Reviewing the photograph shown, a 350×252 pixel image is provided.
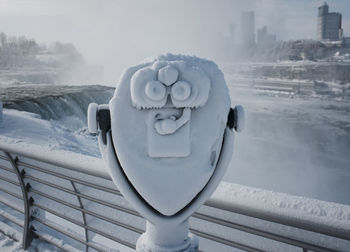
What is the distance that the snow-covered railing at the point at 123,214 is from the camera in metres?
0.81

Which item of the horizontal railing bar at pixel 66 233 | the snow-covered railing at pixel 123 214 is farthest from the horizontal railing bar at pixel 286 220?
the horizontal railing bar at pixel 66 233

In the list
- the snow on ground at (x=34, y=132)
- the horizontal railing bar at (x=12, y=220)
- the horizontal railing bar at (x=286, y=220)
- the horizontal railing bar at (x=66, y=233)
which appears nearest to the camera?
the horizontal railing bar at (x=286, y=220)

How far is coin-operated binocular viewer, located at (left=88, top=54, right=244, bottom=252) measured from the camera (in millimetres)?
778

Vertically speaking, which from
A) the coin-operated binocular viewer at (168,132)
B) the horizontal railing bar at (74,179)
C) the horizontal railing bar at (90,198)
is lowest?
the horizontal railing bar at (90,198)

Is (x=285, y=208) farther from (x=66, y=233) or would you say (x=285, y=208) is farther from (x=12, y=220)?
(x=12, y=220)

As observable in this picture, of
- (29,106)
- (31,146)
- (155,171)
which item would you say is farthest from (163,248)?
(29,106)

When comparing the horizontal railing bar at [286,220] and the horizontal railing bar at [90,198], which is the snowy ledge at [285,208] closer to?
the horizontal railing bar at [286,220]

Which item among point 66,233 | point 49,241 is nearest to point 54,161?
point 66,233

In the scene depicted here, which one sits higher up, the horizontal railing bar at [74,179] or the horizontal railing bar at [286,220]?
the horizontal railing bar at [286,220]

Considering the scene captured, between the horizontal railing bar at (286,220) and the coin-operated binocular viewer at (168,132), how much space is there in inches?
2.8

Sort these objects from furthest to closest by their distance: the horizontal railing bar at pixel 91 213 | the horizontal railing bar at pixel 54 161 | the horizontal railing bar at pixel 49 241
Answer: the horizontal railing bar at pixel 49 241, the horizontal railing bar at pixel 91 213, the horizontal railing bar at pixel 54 161

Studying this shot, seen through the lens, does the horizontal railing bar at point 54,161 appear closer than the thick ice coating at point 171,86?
No

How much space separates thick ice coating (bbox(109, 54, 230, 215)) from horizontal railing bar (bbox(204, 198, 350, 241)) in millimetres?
114

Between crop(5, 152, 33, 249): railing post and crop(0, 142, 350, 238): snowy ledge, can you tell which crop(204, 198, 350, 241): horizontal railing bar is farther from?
crop(5, 152, 33, 249): railing post
